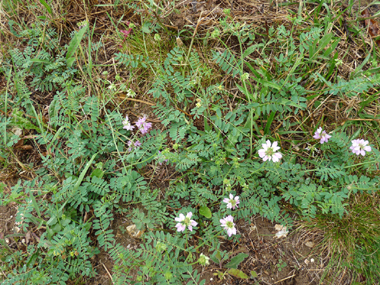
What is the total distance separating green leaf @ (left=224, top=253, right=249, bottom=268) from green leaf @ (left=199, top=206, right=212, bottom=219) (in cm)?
41

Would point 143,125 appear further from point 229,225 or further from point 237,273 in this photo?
point 237,273

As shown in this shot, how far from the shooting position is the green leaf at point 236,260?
7.52 feet

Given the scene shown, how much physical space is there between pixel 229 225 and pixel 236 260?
0.37 metres

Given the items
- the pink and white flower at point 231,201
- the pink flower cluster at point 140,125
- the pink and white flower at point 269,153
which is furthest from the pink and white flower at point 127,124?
the pink and white flower at point 269,153

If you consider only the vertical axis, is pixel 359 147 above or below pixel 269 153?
below

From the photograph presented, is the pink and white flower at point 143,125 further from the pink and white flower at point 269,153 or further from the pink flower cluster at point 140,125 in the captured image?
the pink and white flower at point 269,153

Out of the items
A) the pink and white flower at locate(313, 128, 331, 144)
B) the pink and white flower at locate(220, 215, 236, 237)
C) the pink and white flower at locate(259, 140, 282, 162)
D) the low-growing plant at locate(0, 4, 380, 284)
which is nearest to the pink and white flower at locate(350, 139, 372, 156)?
the low-growing plant at locate(0, 4, 380, 284)

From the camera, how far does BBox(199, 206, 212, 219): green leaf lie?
231cm

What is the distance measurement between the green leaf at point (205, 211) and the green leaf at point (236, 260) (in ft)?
1.35

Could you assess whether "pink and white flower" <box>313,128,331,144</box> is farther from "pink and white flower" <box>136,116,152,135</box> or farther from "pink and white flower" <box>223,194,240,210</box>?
"pink and white flower" <box>136,116,152,135</box>

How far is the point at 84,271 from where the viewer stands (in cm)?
229

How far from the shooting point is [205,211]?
2.33 meters

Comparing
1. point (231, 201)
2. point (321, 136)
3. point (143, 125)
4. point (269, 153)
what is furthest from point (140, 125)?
point (321, 136)

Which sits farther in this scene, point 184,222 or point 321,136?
point 321,136
